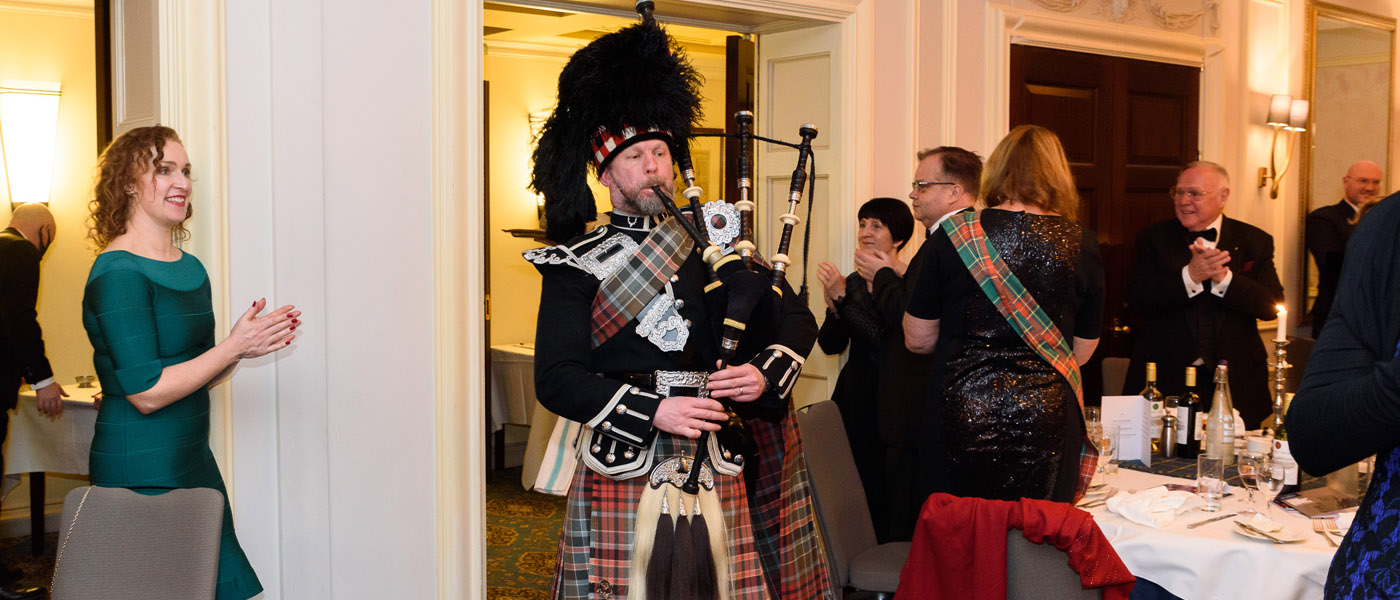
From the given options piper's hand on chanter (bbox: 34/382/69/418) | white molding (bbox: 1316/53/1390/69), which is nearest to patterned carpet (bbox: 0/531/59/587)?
piper's hand on chanter (bbox: 34/382/69/418)

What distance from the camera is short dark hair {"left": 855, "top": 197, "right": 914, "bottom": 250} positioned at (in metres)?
3.81

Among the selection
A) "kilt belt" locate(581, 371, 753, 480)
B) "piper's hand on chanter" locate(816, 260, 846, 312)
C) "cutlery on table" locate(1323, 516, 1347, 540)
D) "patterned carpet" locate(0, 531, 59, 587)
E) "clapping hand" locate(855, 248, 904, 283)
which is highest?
"clapping hand" locate(855, 248, 904, 283)

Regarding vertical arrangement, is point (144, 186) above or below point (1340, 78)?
below

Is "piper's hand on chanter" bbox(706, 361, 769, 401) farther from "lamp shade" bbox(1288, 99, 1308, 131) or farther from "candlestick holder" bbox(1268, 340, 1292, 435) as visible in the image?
"lamp shade" bbox(1288, 99, 1308, 131)

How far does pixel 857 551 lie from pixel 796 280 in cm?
139

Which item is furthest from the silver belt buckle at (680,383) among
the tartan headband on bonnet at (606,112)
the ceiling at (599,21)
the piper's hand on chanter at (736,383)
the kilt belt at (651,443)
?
the ceiling at (599,21)

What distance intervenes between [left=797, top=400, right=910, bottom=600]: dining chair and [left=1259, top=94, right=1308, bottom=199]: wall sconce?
3.73m

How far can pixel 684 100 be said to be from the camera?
92.3 inches

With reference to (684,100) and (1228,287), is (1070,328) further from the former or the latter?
(1228,287)

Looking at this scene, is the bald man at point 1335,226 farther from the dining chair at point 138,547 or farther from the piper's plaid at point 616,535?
the dining chair at point 138,547

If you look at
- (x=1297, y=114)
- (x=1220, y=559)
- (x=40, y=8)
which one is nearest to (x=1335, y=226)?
(x=1297, y=114)

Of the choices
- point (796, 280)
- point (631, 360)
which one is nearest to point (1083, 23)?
point (796, 280)

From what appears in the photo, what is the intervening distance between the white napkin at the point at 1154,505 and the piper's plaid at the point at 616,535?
31.6 inches

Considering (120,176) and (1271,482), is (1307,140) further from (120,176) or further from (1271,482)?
(120,176)
